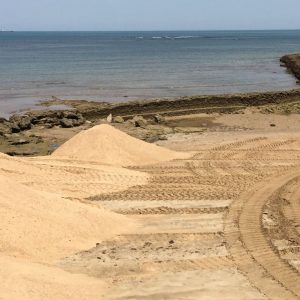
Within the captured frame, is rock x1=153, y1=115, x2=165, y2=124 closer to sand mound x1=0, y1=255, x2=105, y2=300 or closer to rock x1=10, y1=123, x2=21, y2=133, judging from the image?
rock x1=10, y1=123, x2=21, y2=133

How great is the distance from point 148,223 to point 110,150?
639 centimetres

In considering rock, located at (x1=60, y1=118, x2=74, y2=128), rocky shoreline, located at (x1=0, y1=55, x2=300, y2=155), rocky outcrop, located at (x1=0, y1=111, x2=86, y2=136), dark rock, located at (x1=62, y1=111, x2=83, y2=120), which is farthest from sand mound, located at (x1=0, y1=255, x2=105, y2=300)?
dark rock, located at (x1=62, y1=111, x2=83, y2=120)

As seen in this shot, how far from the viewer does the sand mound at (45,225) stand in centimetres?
1035

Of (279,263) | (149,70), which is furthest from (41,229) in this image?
(149,70)

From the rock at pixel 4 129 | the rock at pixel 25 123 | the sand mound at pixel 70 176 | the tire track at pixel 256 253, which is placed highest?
the tire track at pixel 256 253

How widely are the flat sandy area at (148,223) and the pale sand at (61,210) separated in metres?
0.03

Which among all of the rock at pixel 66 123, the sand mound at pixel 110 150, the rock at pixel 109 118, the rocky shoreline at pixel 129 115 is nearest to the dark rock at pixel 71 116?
the rocky shoreline at pixel 129 115

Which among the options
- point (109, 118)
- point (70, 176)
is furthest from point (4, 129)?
point (70, 176)

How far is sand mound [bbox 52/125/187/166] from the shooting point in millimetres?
18375

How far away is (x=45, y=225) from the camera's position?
1101 centimetres

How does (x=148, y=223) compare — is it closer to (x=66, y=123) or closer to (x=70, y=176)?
(x=70, y=176)

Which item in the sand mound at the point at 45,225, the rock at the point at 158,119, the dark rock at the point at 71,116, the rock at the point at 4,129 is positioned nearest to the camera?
the sand mound at the point at 45,225

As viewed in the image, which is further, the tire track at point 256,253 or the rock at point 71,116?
the rock at point 71,116

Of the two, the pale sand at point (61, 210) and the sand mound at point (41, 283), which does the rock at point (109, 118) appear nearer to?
the pale sand at point (61, 210)
